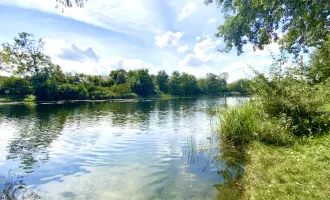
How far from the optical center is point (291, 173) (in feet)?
15.3

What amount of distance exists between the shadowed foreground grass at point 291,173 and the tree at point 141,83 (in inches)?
3084

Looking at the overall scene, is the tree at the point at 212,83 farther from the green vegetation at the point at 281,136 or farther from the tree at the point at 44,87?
the green vegetation at the point at 281,136

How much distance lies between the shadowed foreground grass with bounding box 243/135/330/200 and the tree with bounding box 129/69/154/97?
7834 cm

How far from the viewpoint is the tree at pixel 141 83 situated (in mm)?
83688

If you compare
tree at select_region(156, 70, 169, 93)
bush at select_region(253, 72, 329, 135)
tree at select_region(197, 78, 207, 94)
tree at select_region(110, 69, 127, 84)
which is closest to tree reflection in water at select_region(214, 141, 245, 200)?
bush at select_region(253, 72, 329, 135)

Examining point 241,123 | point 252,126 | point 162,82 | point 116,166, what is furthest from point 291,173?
point 162,82

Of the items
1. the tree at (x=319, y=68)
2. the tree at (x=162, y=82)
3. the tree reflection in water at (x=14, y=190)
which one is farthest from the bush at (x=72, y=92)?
the tree at (x=319, y=68)

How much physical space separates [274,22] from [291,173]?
8377mm

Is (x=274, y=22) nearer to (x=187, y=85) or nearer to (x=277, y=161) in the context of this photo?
(x=277, y=161)

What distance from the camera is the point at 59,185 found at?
21.1 feet

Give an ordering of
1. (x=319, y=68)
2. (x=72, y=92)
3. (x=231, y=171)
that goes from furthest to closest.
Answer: (x=72, y=92)
(x=319, y=68)
(x=231, y=171)

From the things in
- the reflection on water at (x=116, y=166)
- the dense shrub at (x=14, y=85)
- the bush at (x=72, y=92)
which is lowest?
the reflection on water at (x=116, y=166)

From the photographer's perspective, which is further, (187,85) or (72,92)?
(187,85)

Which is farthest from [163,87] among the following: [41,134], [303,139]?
[303,139]
